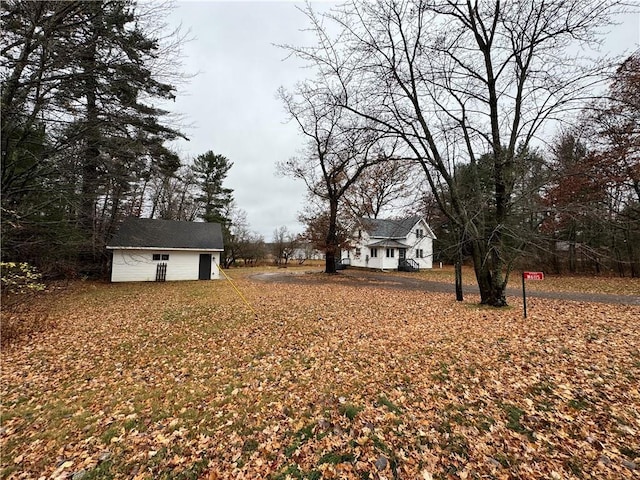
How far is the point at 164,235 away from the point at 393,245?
2099cm

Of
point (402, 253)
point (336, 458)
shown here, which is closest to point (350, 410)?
point (336, 458)

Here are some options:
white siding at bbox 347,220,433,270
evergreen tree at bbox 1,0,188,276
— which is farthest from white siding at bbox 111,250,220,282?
white siding at bbox 347,220,433,270

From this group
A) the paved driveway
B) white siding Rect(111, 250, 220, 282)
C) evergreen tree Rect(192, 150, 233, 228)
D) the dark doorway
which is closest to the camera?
the paved driveway

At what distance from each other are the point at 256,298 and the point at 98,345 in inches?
224

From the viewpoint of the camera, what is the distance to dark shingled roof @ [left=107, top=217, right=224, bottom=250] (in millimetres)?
17339

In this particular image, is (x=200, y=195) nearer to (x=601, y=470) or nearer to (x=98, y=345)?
(x=98, y=345)

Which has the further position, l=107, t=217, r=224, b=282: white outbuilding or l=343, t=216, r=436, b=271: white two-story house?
l=343, t=216, r=436, b=271: white two-story house

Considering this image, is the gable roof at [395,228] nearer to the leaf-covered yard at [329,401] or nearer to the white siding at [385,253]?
the white siding at [385,253]

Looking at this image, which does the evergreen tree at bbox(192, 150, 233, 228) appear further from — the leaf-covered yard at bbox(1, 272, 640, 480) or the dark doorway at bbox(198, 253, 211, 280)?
the leaf-covered yard at bbox(1, 272, 640, 480)

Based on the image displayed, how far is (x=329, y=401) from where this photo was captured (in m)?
3.81

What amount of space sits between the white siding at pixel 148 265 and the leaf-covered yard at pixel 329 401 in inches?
433

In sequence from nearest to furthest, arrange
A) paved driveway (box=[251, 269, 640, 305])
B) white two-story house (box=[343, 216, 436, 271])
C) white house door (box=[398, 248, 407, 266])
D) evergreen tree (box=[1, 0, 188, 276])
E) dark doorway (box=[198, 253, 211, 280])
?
evergreen tree (box=[1, 0, 188, 276])
paved driveway (box=[251, 269, 640, 305])
dark doorway (box=[198, 253, 211, 280])
white two-story house (box=[343, 216, 436, 271])
white house door (box=[398, 248, 407, 266])

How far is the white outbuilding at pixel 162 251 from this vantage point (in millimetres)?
17047

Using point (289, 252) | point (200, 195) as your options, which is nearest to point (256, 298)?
point (200, 195)
